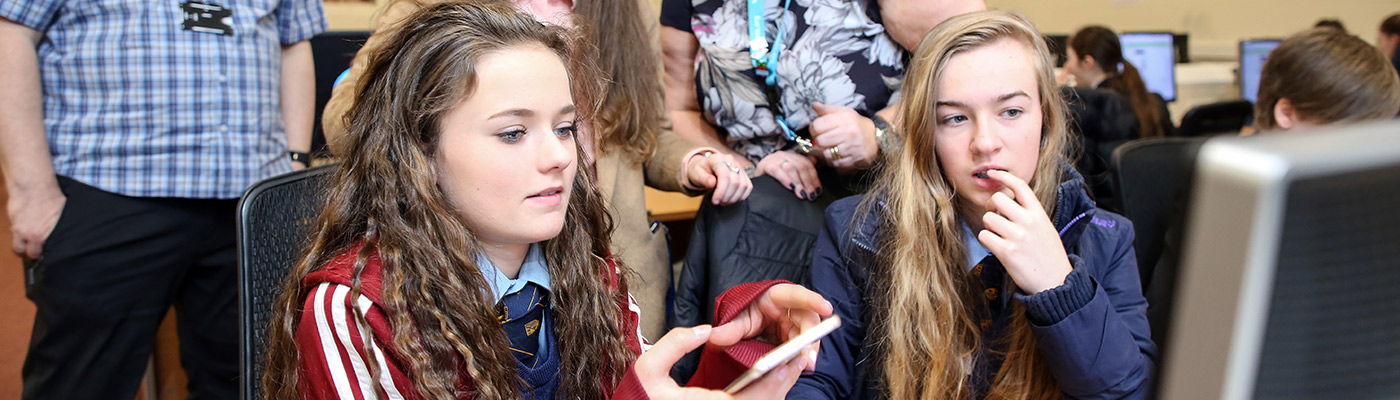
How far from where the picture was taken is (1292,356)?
0.29 metres

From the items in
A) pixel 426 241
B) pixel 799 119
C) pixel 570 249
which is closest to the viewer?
pixel 426 241

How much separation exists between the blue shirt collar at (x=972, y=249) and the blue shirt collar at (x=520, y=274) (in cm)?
59

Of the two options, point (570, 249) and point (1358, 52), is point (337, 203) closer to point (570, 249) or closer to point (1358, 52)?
point (570, 249)

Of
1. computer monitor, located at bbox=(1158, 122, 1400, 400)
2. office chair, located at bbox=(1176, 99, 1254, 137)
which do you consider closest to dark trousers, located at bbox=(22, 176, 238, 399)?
computer monitor, located at bbox=(1158, 122, 1400, 400)

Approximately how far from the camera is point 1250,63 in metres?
4.55

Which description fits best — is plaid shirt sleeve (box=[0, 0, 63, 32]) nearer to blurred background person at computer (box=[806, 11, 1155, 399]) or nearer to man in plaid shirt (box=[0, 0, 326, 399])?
man in plaid shirt (box=[0, 0, 326, 399])

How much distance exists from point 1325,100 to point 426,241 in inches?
72.2

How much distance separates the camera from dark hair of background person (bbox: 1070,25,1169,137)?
11.5ft

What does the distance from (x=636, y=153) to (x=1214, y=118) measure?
301 centimetres

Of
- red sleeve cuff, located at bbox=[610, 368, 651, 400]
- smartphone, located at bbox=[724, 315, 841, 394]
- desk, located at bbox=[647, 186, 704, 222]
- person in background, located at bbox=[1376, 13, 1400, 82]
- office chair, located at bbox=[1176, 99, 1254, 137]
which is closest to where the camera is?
smartphone, located at bbox=[724, 315, 841, 394]

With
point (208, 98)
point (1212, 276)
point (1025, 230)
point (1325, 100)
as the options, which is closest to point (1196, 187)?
point (1212, 276)

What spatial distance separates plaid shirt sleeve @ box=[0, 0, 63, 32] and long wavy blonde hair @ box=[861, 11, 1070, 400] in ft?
4.49

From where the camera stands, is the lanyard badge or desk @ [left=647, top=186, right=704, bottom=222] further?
desk @ [left=647, top=186, right=704, bottom=222]

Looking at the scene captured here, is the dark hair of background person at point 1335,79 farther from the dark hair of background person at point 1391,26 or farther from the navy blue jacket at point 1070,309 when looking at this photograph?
the dark hair of background person at point 1391,26
